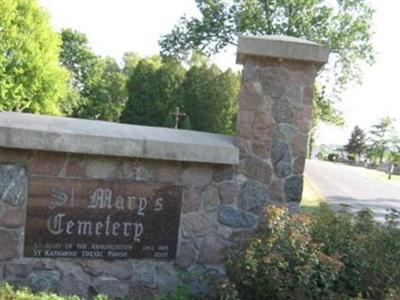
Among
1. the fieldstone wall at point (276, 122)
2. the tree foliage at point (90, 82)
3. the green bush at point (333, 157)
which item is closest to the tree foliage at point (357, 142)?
the green bush at point (333, 157)

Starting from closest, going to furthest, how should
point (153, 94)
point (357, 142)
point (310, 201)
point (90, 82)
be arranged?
1. point (310, 201)
2. point (153, 94)
3. point (90, 82)
4. point (357, 142)

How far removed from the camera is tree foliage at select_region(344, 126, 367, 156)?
306 ft

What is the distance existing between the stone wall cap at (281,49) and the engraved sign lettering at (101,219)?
1619 millimetres

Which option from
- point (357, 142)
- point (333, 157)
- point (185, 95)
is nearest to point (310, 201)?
point (185, 95)

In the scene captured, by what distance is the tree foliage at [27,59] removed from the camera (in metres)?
17.7

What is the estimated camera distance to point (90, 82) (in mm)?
51656

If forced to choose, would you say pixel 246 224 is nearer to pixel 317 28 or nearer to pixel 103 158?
pixel 103 158

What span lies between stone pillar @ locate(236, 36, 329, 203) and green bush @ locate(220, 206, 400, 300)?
542mm

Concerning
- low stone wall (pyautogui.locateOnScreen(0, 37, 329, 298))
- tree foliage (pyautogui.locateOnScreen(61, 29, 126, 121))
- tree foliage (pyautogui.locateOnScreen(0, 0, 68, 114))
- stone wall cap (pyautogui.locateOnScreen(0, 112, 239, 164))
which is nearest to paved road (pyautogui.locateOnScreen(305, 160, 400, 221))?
low stone wall (pyautogui.locateOnScreen(0, 37, 329, 298))

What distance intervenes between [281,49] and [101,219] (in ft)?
8.29

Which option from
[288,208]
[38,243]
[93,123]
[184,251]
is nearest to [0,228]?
[38,243]

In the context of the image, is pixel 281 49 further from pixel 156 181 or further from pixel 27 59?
pixel 27 59

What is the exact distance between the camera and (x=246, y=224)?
221 inches

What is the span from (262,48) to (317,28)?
14687 millimetres
